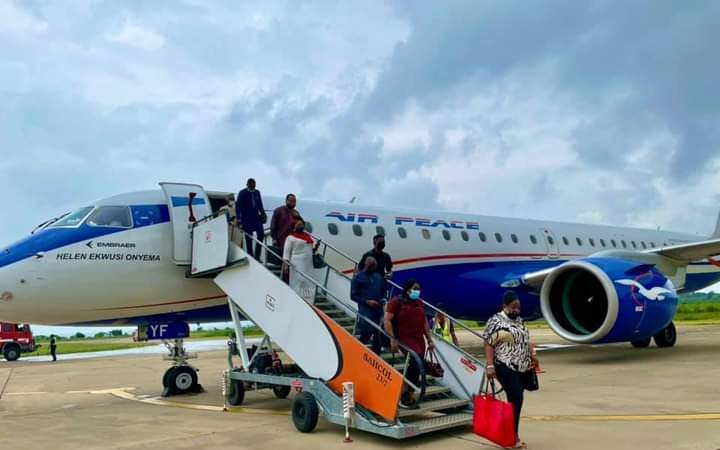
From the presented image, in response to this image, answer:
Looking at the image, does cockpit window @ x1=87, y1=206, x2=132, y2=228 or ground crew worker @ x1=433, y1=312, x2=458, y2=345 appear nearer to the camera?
cockpit window @ x1=87, y1=206, x2=132, y2=228

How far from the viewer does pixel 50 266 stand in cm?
928

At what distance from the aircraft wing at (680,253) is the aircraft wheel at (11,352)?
22515 millimetres

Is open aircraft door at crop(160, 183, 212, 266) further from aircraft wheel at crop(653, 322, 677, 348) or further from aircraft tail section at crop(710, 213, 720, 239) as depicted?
aircraft tail section at crop(710, 213, 720, 239)

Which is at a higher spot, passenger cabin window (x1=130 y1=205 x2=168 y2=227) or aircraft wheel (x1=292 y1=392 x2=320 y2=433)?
passenger cabin window (x1=130 y1=205 x2=168 y2=227)

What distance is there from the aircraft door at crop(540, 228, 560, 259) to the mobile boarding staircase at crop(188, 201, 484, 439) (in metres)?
9.10

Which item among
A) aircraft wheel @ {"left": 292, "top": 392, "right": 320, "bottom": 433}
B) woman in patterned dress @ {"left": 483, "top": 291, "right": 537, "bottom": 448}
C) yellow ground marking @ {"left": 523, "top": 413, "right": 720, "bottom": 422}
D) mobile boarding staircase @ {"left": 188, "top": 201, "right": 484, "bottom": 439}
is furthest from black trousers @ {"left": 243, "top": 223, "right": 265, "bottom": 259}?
woman in patterned dress @ {"left": 483, "top": 291, "right": 537, "bottom": 448}

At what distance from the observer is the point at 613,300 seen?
1233cm

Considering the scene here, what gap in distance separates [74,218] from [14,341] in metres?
22.1

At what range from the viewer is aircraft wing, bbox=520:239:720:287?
1443 cm

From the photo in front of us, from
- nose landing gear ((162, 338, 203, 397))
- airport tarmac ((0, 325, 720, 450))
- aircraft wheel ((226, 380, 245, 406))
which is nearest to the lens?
airport tarmac ((0, 325, 720, 450))

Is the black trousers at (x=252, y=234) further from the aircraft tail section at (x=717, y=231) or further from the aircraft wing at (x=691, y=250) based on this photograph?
the aircraft tail section at (x=717, y=231)

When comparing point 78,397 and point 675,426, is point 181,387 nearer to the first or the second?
point 78,397

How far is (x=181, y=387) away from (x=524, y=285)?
26.9 ft

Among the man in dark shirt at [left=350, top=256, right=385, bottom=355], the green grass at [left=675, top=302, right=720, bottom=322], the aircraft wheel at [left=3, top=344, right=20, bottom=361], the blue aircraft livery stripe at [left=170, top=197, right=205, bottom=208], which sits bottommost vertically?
the aircraft wheel at [left=3, top=344, right=20, bottom=361]
